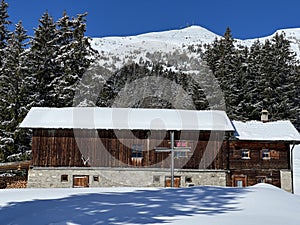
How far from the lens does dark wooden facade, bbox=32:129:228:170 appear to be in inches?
1022

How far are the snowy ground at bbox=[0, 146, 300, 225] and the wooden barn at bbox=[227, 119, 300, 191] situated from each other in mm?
15655

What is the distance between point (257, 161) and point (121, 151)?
10325 mm

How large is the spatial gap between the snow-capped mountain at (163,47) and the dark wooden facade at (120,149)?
160 feet

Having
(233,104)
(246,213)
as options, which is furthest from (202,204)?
(233,104)

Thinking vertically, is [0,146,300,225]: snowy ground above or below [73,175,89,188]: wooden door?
above

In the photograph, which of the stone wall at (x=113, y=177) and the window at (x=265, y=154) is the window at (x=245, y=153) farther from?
the stone wall at (x=113, y=177)

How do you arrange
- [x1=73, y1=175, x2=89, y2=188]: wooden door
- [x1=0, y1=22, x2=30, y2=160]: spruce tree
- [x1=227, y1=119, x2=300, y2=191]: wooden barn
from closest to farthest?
1. [x1=73, y1=175, x2=89, y2=188]: wooden door
2. [x1=227, y1=119, x2=300, y2=191]: wooden barn
3. [x1=0, y1=22, x2=30, y2=160]: spruce tree

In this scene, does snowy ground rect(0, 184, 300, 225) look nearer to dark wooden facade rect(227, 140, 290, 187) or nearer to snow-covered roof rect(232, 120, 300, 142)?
dark wooden facade rect(227, 140, 290, 187)

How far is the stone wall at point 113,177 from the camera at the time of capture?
2538 cm

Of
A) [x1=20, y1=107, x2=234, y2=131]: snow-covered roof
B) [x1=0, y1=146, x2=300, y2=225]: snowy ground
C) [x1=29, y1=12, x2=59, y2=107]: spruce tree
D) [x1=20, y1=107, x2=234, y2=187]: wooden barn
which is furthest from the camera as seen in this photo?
[x1=29, y1=12, x2=59, y2=107]: spruce tree

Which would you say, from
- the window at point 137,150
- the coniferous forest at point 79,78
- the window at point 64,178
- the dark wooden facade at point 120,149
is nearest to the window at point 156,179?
the dark wooden facade at point 120,149

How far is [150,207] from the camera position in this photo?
9.83 m

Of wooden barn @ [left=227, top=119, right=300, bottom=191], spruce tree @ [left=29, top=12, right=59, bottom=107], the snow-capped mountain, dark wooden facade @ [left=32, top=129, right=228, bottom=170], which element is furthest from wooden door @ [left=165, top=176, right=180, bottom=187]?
the snow-capped mountain

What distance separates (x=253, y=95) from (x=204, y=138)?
21687mm
